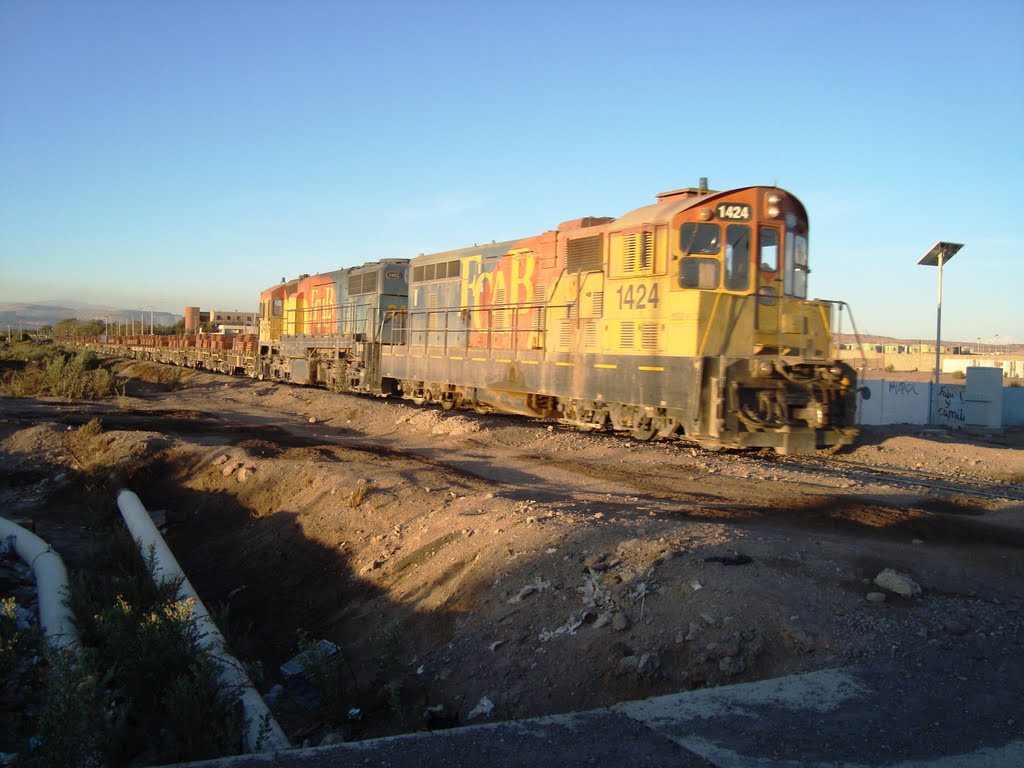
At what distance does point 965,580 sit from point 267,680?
5.72m

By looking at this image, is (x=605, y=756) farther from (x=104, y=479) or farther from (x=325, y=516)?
(x=104, y=479)

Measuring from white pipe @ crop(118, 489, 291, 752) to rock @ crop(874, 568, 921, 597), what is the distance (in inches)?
166

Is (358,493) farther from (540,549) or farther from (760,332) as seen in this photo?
(760,332)

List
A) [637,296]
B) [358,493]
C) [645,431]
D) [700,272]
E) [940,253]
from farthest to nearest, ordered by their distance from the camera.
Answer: [940,253] < [645,431] < [637,296] < [700,272] < [358,493]

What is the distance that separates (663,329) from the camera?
478 inches

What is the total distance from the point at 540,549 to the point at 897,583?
277 centimetres

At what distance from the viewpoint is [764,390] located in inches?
456

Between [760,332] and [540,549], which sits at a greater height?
[760,332]

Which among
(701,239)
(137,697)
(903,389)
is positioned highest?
(701,239)

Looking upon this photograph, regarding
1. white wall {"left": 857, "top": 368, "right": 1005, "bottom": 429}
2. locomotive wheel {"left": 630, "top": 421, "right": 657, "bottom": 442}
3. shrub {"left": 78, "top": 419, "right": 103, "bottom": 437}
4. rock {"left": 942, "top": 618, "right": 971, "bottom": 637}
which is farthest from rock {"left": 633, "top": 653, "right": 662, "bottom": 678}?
white wall {"left": 857, "top": 368, "right": 1005, "bottom": 429}

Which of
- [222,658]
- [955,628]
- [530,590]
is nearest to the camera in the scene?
[955,628]

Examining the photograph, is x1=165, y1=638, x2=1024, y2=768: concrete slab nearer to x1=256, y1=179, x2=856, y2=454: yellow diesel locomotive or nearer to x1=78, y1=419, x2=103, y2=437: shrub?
x1=256, y1=179, x2=856, y2=454: yellow diesel locomotive

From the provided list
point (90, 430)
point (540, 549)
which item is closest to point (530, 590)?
point (540, 549)

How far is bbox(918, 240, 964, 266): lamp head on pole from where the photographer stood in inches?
857
